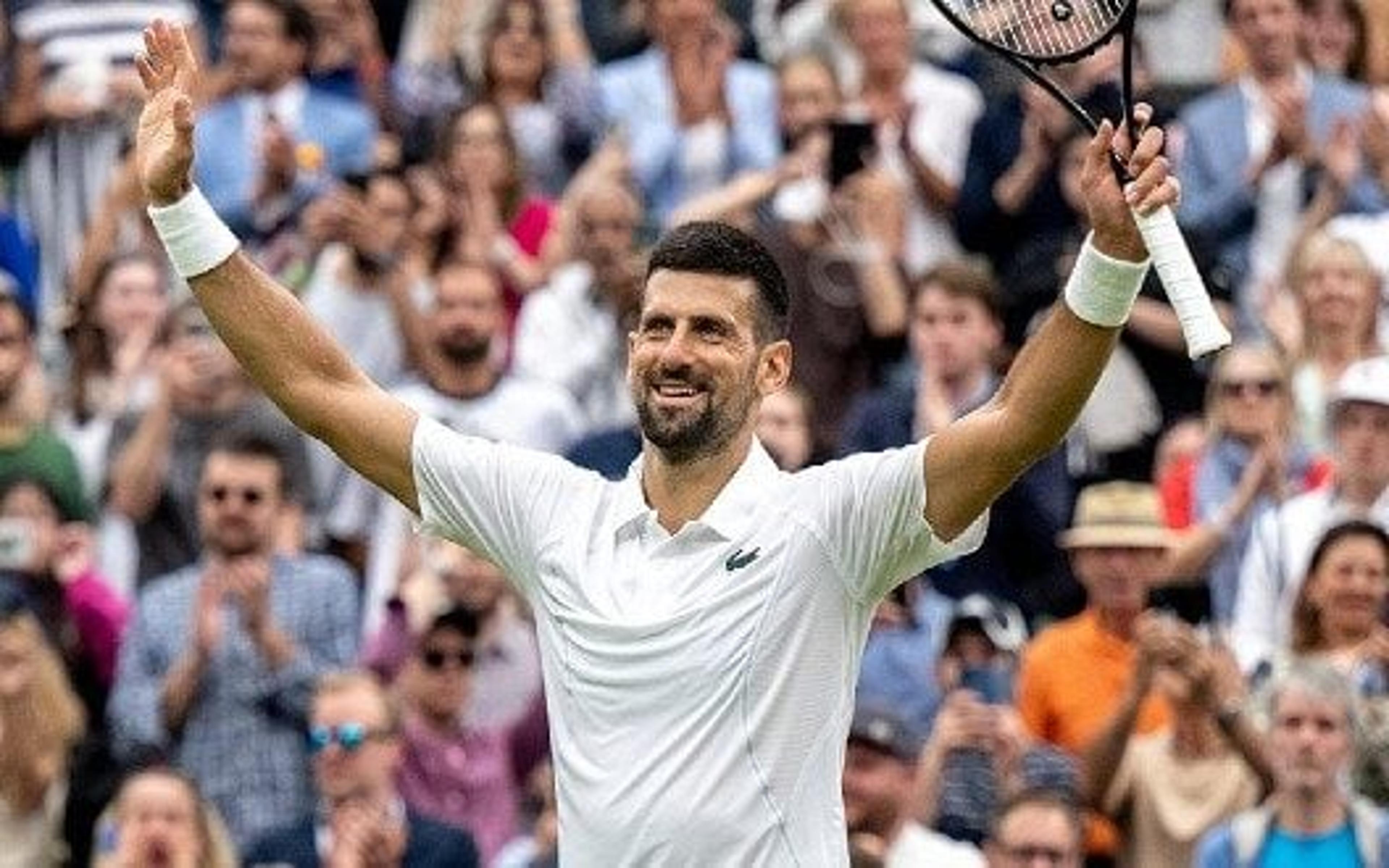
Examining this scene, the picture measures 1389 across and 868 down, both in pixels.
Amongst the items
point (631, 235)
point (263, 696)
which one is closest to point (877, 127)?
point (631, 235)

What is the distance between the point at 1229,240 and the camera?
48.3 ft

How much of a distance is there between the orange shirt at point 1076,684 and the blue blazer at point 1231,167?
7.53 ft

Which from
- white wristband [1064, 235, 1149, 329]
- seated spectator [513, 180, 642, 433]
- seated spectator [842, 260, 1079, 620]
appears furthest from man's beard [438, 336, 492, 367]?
white wristband [1064, 235, 1149, 329]

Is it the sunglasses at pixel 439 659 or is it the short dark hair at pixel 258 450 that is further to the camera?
the short dark hair at pixel 258 450

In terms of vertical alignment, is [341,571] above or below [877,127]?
below

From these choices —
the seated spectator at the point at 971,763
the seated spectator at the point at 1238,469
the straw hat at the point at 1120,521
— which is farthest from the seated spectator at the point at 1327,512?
the seated spectator at the point at 971,763

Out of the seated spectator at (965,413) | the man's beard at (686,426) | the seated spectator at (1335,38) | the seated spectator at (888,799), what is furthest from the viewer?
the seated spectator at (1335,38)

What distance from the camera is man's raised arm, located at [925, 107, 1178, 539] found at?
7285mm

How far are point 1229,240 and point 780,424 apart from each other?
7.39 feet

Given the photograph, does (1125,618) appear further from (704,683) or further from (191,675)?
(704,683)

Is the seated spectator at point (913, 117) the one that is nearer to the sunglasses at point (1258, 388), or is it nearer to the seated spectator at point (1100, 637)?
the sunglasses at point (1258, 388)

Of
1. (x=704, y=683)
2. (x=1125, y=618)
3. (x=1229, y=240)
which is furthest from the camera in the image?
(x=1229, y=240)

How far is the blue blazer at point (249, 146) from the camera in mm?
15523

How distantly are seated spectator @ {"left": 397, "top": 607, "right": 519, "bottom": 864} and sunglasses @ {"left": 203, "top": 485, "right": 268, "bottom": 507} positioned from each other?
0.63 meters
